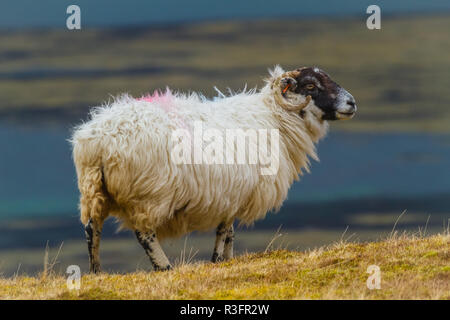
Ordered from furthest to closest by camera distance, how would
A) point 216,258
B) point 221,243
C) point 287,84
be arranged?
point 287,84
point 221,243
point 216,258

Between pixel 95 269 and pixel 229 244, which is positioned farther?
pixel 229 244

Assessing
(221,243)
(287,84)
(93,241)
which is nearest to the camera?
(93,241)

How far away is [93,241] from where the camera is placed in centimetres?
1186

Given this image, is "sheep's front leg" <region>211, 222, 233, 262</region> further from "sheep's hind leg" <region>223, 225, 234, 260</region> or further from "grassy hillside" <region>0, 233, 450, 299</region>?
"grassy hillside" <region>0, 233, 450, 299</region>

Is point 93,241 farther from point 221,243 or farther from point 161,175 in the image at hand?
point 221,243

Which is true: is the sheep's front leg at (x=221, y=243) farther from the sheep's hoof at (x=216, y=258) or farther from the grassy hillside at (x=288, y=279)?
the grassy hillside at (x=288, y=279)

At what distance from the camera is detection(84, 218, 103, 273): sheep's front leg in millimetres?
11820

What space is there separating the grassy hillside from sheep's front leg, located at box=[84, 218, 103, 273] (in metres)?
0.45

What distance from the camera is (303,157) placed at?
1352cm

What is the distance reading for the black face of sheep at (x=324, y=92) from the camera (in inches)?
512

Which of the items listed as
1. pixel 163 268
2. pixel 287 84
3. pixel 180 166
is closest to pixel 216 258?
pixel 163 268

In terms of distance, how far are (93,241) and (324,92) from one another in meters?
4.28
